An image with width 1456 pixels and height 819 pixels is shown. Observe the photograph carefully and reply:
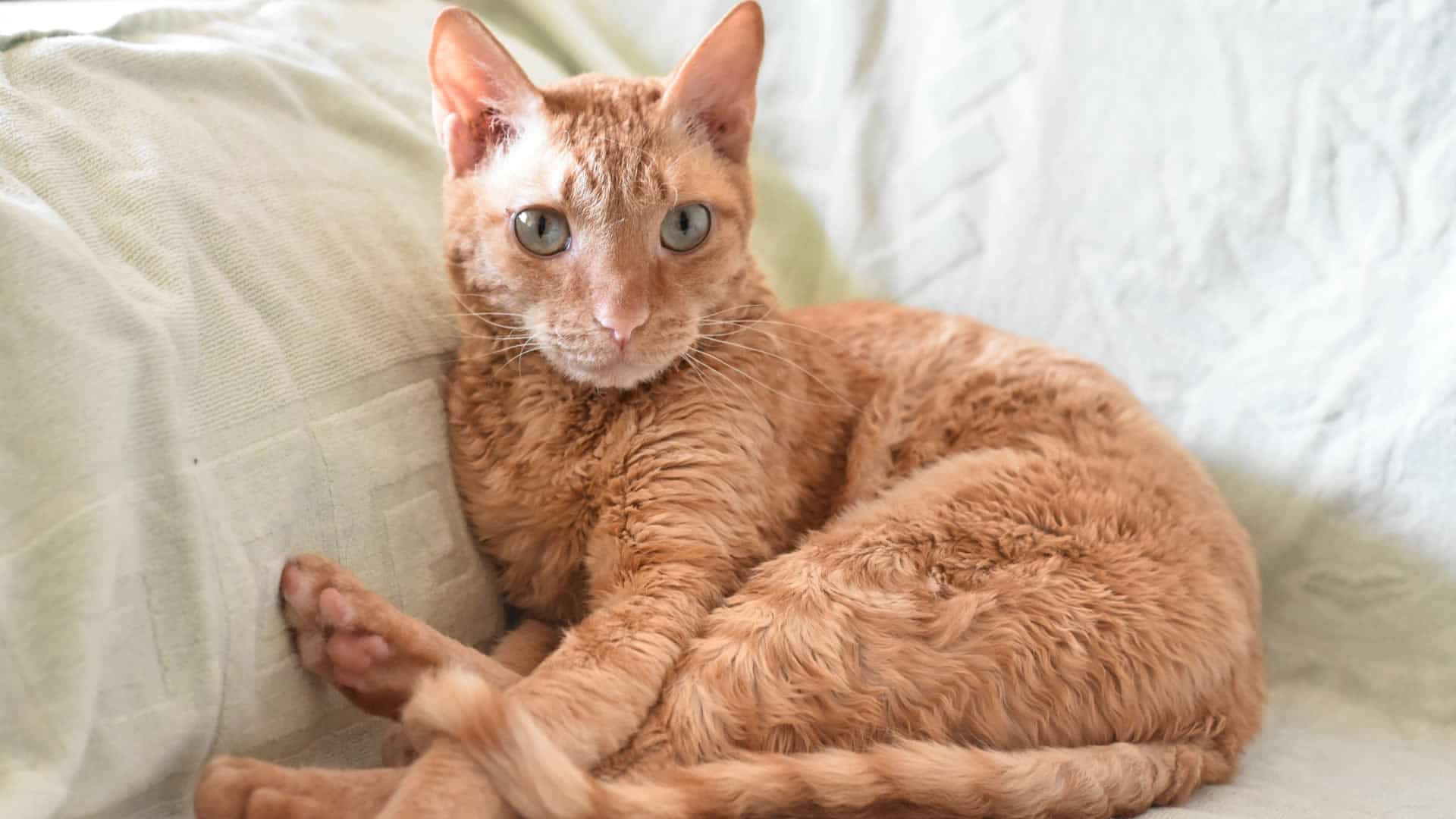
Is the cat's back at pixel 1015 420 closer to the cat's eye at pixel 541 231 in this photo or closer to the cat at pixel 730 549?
the cat at pixel 730 549

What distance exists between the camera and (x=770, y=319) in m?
1.83

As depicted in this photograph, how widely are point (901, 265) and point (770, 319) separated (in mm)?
733

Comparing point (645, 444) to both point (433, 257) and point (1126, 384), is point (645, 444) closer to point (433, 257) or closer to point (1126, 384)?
point (433, 257)

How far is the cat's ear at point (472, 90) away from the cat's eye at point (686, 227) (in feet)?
0.81

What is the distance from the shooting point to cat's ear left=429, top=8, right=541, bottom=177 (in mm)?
1577

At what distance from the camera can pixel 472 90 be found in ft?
5.37

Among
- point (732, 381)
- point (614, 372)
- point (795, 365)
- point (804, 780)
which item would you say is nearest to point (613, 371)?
point (614, 372)

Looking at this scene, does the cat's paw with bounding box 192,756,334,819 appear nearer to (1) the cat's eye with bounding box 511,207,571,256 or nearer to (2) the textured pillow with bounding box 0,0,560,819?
(2) the textured pillow with bounding box 0,0,560,819

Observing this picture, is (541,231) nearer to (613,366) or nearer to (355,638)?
(613,366)

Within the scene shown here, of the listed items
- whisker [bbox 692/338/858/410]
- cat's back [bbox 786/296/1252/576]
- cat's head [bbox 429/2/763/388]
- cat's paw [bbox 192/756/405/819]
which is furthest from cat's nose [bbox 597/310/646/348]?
cat's paw [bbox 192/756/405/819]

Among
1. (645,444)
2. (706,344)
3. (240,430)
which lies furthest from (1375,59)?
(240,430)

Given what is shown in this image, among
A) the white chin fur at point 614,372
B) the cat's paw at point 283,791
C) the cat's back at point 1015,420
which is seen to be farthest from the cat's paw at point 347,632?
the cat's back at point 1015,420

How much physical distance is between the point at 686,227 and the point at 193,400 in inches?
27.1

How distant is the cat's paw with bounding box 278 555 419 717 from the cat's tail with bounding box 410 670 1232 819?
0.63ft
